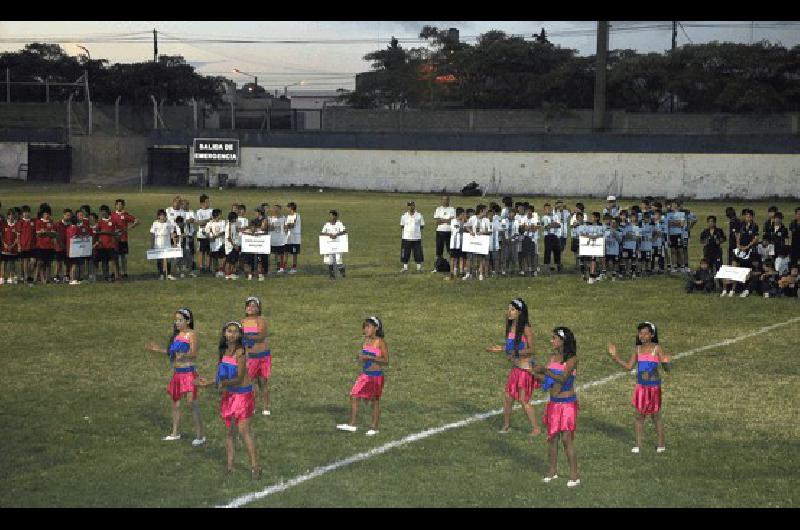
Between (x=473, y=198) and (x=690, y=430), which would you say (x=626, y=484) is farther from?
(x=473, y=198)

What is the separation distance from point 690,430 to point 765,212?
122ft

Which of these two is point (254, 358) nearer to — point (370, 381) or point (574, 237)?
point (370, 381)

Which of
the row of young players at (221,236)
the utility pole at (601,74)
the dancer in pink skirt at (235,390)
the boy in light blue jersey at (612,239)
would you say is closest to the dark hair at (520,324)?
the dancer in pink skirt at (235,390)

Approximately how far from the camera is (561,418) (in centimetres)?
1172

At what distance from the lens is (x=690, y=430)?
14117 mm

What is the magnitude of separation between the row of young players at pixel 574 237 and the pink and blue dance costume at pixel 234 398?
1655 cm

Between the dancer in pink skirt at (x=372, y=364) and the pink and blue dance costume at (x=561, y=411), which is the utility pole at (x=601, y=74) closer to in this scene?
the dancer in pink skirt at (x=372, y=364)

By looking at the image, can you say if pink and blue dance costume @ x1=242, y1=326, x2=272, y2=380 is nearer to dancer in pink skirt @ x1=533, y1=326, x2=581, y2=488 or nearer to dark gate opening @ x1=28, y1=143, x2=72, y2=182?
dancer in pink skirt @ x1=533, y1=326, x2=581, y2=488

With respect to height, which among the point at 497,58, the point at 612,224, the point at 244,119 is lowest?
the point at 612,224

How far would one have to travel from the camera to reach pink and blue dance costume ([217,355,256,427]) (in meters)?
11.8

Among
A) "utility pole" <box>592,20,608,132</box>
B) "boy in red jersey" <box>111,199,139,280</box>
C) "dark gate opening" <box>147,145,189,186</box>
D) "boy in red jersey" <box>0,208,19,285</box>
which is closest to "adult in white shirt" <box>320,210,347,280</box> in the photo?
"boy in red jersey" <box>111,199,139,280</box>

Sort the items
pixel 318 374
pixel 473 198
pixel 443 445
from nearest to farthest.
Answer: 1. pixel 443 445
2. pixel 318 374
3. pixel 473 198

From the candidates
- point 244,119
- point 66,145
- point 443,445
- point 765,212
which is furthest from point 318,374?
point 244,119
